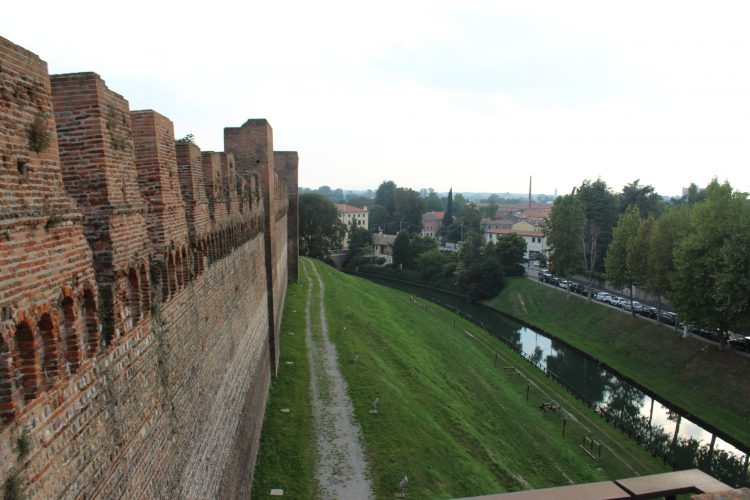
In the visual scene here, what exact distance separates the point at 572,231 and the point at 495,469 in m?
34.6

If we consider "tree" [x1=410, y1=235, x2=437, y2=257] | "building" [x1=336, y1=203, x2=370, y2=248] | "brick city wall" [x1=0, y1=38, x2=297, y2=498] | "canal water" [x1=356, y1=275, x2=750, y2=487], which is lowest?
"canal water" [x1=356, y1=275, x2=750, y2=487]

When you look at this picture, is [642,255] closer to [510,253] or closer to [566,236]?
[566,236]

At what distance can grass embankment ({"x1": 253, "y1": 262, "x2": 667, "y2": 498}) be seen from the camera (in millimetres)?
15383

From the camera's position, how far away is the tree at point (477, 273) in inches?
2226

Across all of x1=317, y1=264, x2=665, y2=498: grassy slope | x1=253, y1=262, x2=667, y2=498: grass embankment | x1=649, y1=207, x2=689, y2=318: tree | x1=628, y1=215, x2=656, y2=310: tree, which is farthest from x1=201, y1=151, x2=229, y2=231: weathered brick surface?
x1=628, y1=215, x2=656, y2=310: tree

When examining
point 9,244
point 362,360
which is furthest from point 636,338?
point 9,244

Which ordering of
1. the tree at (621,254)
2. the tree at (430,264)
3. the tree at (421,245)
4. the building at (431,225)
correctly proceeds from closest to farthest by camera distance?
the tree at (621,254) → the tree at (430,264) → the tree at (421,245) → the building at (431,225)

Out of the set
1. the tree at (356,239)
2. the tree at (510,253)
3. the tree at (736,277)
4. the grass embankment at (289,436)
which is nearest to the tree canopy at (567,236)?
the tree at (510,253)

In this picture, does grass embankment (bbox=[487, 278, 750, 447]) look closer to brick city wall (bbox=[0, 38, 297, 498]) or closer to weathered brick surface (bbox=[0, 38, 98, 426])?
brick city wall (bbox=[0, 38, 297, 498])

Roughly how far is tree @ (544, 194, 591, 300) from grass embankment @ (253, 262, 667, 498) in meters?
16.8

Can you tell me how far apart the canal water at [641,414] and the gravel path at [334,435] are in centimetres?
1398

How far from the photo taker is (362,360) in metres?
23.3

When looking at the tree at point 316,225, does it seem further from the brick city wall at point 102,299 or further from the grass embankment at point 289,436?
the brick city wall at point 102,299

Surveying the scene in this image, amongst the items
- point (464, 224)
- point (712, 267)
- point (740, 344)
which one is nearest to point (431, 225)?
point (464, 224)
